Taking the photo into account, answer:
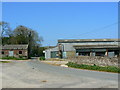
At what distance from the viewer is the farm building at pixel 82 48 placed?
2557 inches

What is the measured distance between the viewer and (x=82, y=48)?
2574 inches

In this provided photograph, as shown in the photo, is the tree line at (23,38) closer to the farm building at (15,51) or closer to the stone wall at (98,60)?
the farm building at (15,51)

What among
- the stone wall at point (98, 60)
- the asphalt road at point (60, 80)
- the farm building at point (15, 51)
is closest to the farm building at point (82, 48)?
the farm building at point (15, 51)

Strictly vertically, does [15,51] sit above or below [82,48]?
below

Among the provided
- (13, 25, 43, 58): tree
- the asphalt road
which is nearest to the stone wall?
the asphalt road

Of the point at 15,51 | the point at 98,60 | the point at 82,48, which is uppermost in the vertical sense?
the point at 82,48

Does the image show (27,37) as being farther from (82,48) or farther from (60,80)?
(60,80)

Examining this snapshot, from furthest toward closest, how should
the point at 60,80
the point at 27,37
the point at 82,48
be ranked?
the point at 27,37 → the point at 82,48 → the point at 60,80

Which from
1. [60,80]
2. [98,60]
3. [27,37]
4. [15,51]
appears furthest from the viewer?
[27,37]

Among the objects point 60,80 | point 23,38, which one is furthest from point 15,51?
point 60,80

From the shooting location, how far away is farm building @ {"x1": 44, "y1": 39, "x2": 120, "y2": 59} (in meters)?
64.9

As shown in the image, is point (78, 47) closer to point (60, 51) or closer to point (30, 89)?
point (60, 51)

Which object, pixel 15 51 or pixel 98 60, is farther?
pixel 15 51

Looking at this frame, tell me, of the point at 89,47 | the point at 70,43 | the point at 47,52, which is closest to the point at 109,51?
the point at 89,47
